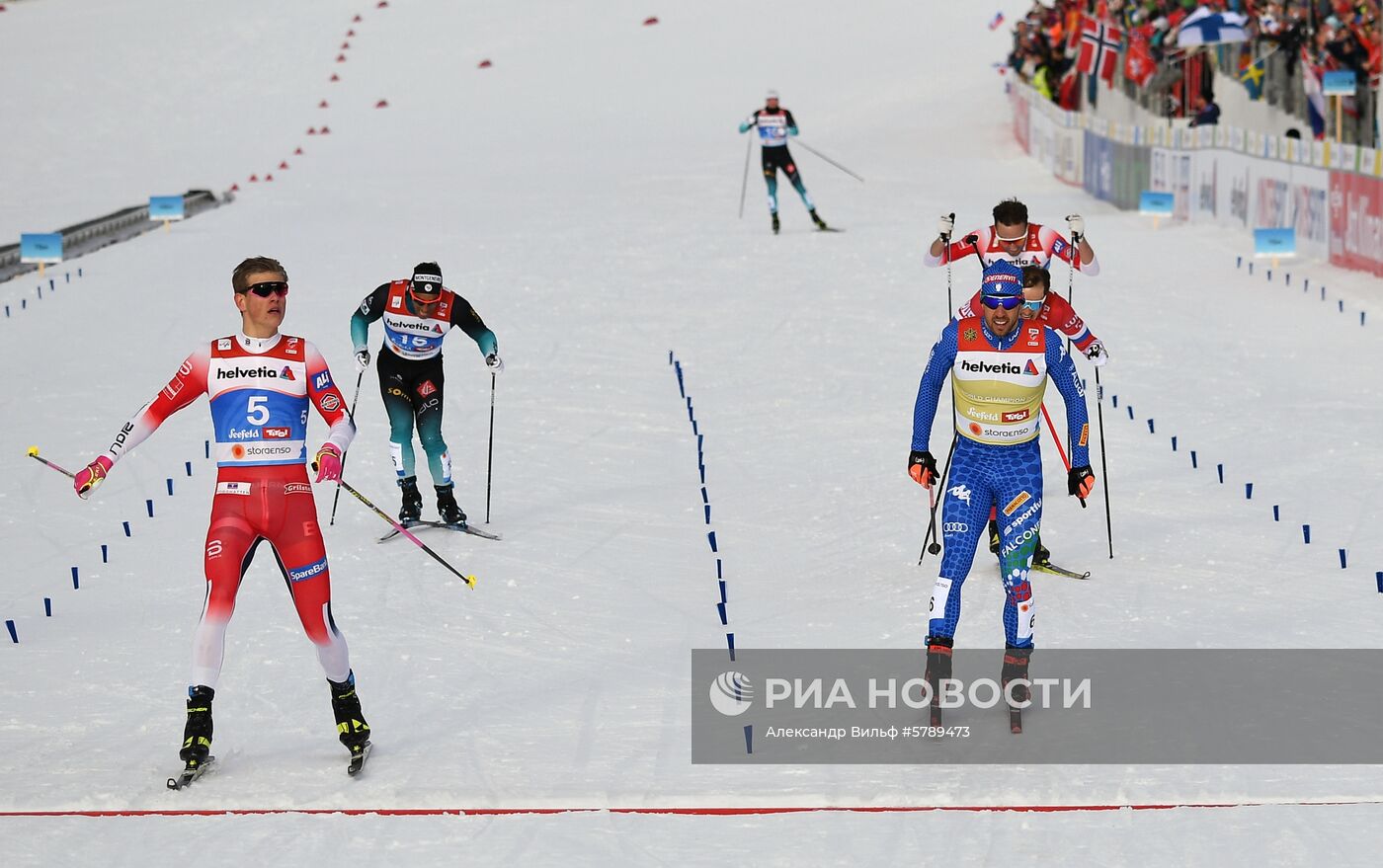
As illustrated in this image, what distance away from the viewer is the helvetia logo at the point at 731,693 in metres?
8.06

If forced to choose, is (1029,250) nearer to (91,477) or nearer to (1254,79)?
(91,477)

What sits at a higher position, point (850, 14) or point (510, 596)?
point (850, 14)

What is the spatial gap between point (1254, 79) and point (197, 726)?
2272 centimetres

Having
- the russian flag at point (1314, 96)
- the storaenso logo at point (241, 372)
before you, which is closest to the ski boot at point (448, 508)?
the storaenso logo at point (241, 372)

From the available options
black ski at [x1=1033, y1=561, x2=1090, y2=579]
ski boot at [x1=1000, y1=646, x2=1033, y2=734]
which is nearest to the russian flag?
black ski at [x1=1033, y1=561, x2=1090, y2=579]

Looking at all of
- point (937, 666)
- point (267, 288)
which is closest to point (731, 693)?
point (937, 666)

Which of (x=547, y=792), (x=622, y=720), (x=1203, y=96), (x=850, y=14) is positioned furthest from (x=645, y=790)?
(x=850, y=14)

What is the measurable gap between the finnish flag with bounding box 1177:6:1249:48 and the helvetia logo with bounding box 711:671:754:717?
18.2m

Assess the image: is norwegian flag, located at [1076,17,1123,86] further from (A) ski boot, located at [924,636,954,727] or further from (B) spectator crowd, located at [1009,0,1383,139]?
(A) ski boot, located at [924,636,954,727]

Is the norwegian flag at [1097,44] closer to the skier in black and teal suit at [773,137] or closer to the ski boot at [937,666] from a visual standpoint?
the skier in black and teal suit at [773,137]

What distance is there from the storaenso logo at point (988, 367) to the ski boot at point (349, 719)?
2.83 meters

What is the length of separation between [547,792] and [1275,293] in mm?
13624

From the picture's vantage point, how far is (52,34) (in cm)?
4816

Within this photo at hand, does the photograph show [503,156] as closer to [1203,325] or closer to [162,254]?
[162,254]
